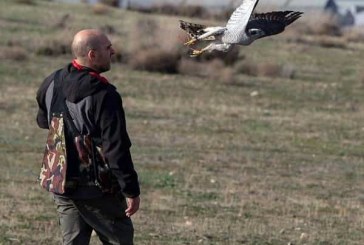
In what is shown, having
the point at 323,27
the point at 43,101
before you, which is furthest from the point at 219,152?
the point at 323,27

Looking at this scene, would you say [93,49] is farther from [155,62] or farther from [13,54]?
[155,62]

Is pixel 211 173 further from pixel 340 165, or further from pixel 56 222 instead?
pixel 56 222

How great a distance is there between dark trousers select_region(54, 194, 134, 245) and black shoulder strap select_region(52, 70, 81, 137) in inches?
17.1

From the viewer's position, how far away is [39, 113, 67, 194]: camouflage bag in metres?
7.21

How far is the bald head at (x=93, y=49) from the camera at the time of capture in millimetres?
7121

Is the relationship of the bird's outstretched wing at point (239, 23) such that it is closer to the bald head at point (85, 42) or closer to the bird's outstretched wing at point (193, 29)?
the bird's outstretched wing at point (193, 29)

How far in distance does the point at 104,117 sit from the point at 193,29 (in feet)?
3.49

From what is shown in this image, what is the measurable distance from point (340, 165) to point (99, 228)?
9517mm

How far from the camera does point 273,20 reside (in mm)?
6105

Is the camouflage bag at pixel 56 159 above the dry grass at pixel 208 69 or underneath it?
above

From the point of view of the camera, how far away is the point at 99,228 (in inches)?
291

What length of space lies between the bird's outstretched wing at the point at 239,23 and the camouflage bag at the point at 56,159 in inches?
67.8

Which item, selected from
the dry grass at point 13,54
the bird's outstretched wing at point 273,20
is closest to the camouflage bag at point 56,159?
the bird's outstretched wing at point 273,20

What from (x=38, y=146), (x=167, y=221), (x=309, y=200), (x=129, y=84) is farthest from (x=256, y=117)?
(x=167, y=221)
